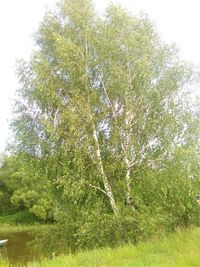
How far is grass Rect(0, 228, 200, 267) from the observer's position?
8.75 metres

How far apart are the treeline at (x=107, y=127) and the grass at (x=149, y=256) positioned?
2.30 meters

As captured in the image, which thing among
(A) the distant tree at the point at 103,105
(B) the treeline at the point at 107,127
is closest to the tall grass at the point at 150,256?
(B) the treeline at the point at 107,127

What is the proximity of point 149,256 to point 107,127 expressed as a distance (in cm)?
648

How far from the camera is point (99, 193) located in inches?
591

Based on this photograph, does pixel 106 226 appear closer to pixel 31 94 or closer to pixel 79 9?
pixel 31 94

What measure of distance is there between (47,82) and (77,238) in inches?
255

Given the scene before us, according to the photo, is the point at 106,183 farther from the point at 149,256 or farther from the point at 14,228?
the point at 14,228

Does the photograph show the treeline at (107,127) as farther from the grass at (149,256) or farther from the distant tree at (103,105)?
the grass at (149,256)

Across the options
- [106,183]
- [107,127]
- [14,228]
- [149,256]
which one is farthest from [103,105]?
[14,228]

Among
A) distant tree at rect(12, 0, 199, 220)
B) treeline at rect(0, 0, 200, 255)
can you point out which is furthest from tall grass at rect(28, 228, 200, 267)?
distant tree at rect(12, 0, 199, 220)

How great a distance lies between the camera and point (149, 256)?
10016 millimetres

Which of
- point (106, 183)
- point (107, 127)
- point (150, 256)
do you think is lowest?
point (150, 256)

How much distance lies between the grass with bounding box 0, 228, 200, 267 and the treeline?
2298mm

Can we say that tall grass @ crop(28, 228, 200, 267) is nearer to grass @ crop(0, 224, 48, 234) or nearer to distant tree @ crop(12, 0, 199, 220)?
distant tree @ crop(12, 0, 199, 220)
